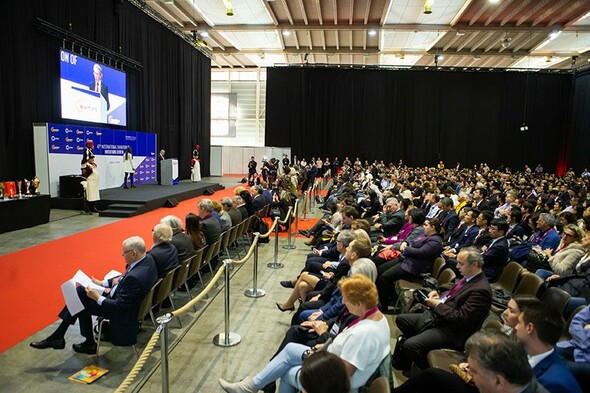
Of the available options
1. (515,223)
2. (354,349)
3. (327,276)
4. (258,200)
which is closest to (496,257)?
(515,223)

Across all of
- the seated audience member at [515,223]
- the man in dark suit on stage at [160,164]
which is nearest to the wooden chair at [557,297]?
the seated audience member at [515,223]

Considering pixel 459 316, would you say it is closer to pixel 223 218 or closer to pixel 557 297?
pixel 557 297

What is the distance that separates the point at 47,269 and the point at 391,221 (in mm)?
5261

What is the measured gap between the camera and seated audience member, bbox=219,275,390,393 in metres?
2.24

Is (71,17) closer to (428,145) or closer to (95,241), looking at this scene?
(95,241)

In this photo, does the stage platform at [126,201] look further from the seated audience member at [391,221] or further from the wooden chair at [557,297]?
the wooden chair at [557,297]

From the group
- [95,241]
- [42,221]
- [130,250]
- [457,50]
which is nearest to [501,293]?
[130,250]

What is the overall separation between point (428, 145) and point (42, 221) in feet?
72.2

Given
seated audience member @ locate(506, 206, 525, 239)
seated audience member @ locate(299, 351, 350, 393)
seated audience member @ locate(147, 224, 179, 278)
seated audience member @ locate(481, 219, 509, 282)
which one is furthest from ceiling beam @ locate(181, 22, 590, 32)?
seated audience member @ locate(299, 351, 350, 393)

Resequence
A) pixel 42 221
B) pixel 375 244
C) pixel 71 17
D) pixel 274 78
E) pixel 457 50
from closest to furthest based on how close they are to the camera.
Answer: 1. pixel 375 244
2. pixel 42 221
3. pixel 71 17
4. pixel 457 50
5. pixel 274 78

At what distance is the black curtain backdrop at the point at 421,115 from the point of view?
24.7 metres

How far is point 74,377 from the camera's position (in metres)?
3.25

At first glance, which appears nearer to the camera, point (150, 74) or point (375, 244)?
point (375, 244)

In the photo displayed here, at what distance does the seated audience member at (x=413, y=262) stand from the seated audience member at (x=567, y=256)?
3.94 feet
